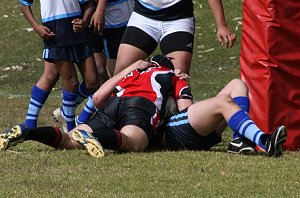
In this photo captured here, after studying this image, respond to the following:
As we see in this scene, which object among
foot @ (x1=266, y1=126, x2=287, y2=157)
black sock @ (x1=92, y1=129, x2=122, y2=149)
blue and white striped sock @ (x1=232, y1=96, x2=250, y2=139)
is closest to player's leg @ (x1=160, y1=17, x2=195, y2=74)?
blue and white striped sock @ (x1=232, y1=96, x2=250, y2=139)

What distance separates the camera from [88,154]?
724 centimetres

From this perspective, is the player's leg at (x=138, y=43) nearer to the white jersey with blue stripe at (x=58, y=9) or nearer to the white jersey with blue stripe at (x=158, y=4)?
the white jersey with blue stripe at (x=158, y=4)

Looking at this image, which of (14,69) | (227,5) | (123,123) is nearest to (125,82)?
(123,123)

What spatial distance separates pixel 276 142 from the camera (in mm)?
6781

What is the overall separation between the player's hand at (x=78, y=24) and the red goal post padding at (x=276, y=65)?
71.5 inches

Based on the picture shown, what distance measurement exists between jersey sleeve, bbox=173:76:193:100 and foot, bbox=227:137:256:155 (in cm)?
59

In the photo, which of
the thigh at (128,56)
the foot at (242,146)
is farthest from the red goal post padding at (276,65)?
the thigh at (128,56)

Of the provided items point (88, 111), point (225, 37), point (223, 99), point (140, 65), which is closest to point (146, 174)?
point (223, 99)

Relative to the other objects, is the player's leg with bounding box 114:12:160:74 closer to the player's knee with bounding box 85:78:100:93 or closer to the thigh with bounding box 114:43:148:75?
the thigh with bounding box 114:43:148:75

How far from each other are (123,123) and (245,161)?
1.12 meters

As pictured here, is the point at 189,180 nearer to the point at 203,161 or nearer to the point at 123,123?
the point at 203,161

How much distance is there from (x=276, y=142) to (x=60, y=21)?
10.1ft

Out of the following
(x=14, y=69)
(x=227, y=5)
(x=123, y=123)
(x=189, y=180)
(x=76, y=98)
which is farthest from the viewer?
(x=227, y=5)

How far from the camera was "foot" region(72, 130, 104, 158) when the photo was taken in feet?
23.1
